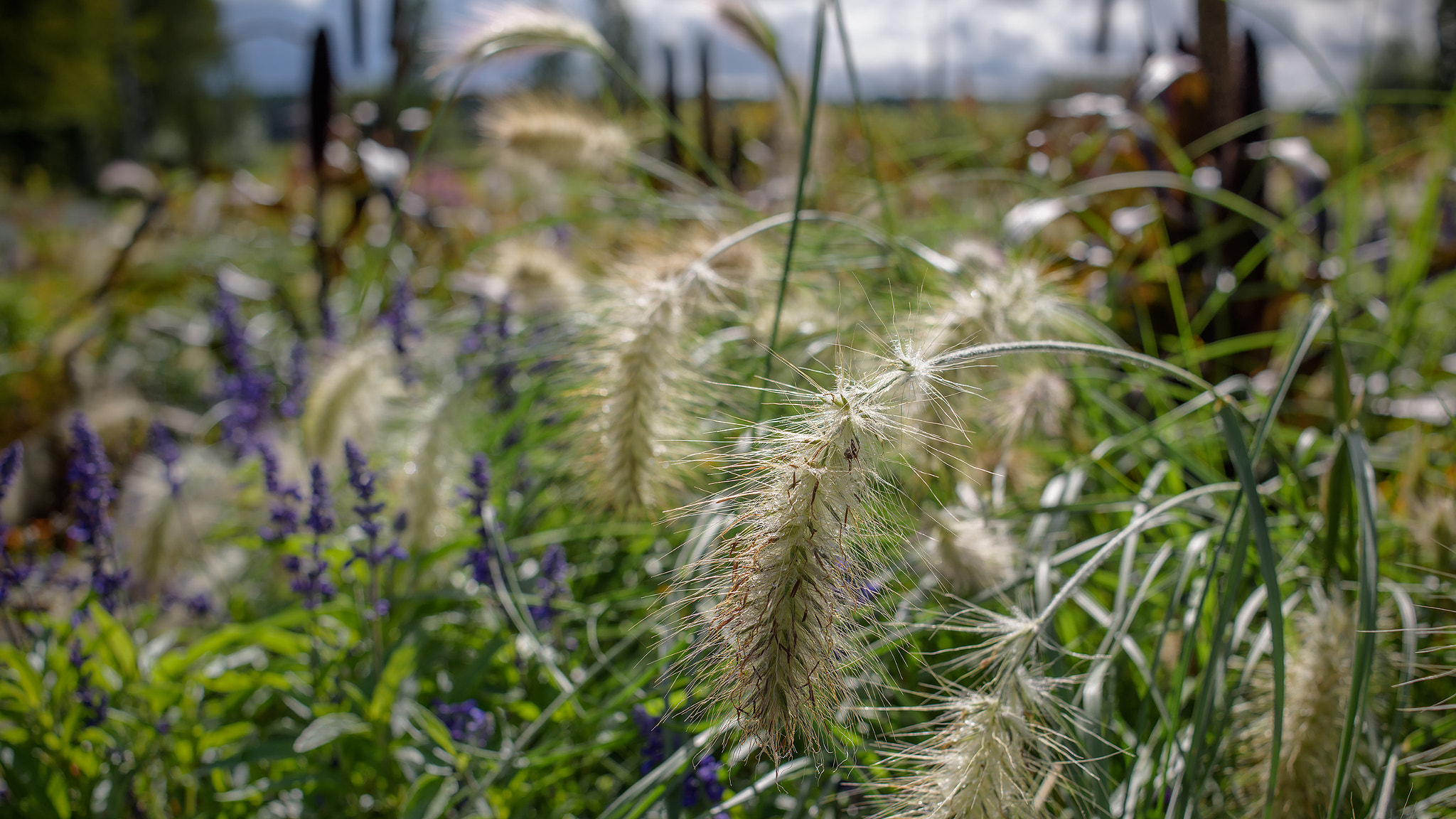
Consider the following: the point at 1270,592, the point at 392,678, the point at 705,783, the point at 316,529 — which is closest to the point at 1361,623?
the point at 1270,592

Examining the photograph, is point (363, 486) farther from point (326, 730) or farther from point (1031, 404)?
point (1031, 404)

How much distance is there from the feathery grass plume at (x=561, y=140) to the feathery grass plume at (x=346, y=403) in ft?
2.66

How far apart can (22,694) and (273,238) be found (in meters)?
4.88

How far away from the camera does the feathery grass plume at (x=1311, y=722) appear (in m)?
1.03

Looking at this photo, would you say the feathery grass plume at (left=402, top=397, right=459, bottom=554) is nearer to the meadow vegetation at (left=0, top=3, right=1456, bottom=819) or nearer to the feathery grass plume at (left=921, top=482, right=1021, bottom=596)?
the meadow vegetation at (left=0, top=3, right=1456, bottom=819)

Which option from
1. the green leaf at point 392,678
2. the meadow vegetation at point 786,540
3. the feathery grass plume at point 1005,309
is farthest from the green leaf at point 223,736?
the feathery grass plume at point 1005,309

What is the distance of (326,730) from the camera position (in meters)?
1.20

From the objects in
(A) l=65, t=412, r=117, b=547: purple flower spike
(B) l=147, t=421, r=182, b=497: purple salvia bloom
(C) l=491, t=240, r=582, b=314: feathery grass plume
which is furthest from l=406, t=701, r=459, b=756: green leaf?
(C) l=491, t=240, r=582, b=314: feathery grass plume

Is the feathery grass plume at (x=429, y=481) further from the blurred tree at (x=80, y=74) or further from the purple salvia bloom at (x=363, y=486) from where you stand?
the blurred tree at (x=80, y=74)

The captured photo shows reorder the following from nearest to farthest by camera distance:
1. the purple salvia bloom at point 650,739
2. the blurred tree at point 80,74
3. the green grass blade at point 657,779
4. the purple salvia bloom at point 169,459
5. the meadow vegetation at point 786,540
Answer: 1. the meadow vegetation at point 786,540
2. the green grass blade at point 657,779
3. the purple salvia bloom at point 650,739
4. the purple salvia bloom at point 169,459
5. the blurred tree at point 80,74

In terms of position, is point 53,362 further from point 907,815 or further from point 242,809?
point 907,815

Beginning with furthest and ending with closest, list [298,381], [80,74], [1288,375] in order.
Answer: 1. [80,74]
2. [298,381]
3. [1288,375]

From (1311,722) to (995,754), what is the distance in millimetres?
580

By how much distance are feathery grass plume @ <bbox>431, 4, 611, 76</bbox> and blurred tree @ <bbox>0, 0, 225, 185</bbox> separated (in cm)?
2227
